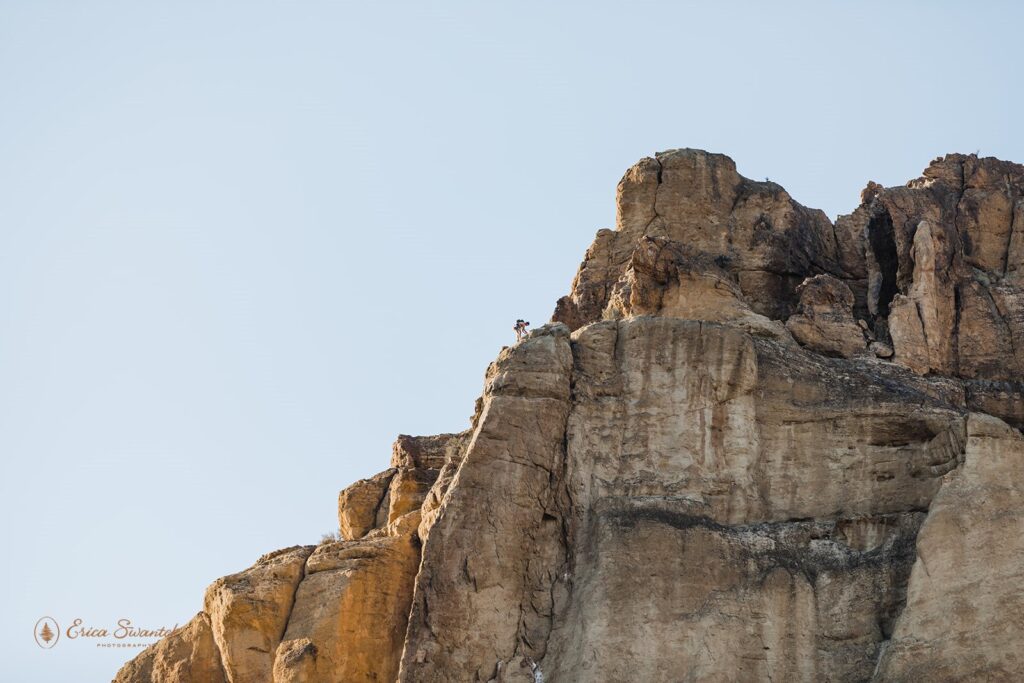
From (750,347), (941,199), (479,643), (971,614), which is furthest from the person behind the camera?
(941,199)

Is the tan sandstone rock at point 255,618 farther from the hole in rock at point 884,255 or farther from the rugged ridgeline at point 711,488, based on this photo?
the hole in rock at point 884,255

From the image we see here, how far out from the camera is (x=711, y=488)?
52.5 metres

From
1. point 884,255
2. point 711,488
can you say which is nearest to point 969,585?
point 711,488

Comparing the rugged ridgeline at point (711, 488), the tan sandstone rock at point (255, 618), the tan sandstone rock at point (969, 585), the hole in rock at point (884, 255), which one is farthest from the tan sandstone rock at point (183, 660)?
the hole in rock at point (884, 255)

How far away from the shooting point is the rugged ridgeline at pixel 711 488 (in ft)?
161

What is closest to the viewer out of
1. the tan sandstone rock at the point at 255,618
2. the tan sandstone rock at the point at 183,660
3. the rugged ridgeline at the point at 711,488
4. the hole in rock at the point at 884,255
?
the rugged ridgeline at the point at 711,488

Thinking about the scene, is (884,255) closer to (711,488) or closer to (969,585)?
(711,488)

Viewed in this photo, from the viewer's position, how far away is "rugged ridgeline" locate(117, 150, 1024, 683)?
4922 cm

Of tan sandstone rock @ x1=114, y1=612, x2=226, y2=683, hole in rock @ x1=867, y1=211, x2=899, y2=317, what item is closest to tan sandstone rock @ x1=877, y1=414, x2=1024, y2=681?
hole in rock @ x1=867, y1=211, x2=899, y2=317

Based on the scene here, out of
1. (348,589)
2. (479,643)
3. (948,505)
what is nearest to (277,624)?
(348,589)

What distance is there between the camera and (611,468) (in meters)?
52.9

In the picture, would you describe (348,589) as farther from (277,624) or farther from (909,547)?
(909,547)

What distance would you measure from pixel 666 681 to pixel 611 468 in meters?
6.71

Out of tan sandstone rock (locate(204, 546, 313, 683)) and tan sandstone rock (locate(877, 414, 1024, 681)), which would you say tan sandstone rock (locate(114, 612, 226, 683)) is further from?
tan sandstone rock (locate(877, 414, 1024, 681))
